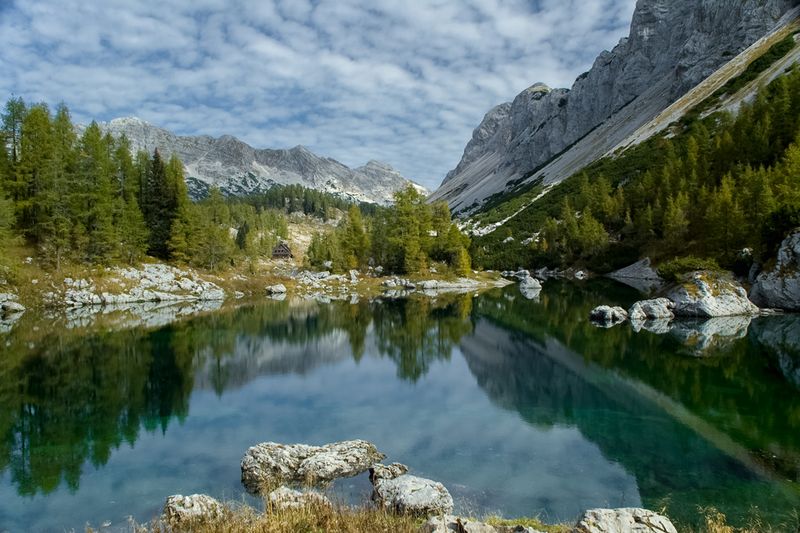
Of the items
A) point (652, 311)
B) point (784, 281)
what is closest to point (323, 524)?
point (652, 311)

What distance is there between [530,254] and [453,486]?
120847 mm

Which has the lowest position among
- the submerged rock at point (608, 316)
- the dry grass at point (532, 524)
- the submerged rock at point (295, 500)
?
the dry grass at point (532, 524)

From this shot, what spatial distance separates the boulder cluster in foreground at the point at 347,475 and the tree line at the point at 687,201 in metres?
52.1

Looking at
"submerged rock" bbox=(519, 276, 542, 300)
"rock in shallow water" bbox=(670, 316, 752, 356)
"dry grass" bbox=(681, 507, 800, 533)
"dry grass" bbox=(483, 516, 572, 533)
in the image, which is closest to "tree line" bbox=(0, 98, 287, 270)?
"submerged rock" bbox=(519, 276, 542, 300)

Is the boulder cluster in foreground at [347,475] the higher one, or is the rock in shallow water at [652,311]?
the rock in shallow water at [652,311]

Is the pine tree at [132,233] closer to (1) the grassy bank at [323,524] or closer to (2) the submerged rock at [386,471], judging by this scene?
(2) the submerged rock at [386,471]

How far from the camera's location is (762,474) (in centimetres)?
1628

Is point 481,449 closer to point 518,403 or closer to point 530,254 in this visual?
point 518,403

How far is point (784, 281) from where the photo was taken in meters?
49.1

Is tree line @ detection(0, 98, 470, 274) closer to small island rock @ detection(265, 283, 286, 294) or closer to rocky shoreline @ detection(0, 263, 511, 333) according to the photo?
rocky shoreline @ detection(0, 263, 511, 333)

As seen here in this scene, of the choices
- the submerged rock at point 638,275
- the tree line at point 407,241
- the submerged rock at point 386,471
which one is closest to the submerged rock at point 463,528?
the submerged rock at point 386,471

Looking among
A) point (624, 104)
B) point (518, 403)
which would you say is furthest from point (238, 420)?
point (624, 104)

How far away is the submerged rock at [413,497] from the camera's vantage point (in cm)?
1298

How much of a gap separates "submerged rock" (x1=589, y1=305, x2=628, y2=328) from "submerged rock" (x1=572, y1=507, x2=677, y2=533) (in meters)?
41.0
